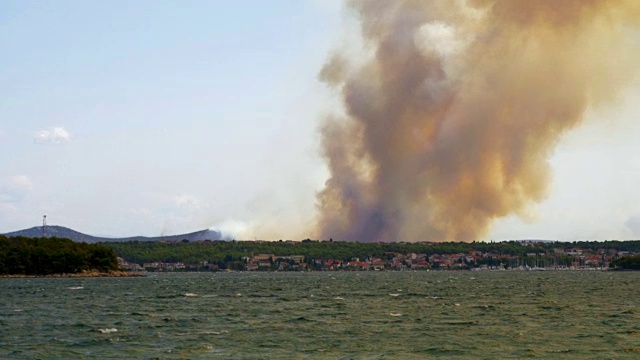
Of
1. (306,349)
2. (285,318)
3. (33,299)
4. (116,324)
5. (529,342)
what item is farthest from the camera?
(33,299)

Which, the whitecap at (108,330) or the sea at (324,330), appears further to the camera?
the whitecap at (108,330)

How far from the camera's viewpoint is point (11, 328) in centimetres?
6862

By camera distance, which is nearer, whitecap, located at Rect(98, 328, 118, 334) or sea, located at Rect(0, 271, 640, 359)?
sea, located at Rect(0, 271, 640, 359)

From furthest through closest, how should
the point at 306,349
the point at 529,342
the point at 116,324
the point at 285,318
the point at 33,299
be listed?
1. the point at 33,299
2. the point at 285,318
3. the point at 116,324
4. the point at 529,342
5. the point at 306,349

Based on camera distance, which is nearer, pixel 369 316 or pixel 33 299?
pixel 369 316

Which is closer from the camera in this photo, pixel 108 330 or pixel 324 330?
pixel 324 330

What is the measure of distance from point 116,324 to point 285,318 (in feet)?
47.3

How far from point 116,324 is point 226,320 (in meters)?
9.01

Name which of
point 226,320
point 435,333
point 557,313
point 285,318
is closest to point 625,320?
point 557,313

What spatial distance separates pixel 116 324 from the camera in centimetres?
7206

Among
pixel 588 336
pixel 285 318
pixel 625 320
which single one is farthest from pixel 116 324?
pixel 625 320

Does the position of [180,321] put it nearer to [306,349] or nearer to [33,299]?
[306,349]

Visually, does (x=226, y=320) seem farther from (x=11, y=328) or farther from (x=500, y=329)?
(x=500, y=329)

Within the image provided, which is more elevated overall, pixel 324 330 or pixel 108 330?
pixel 324 330
